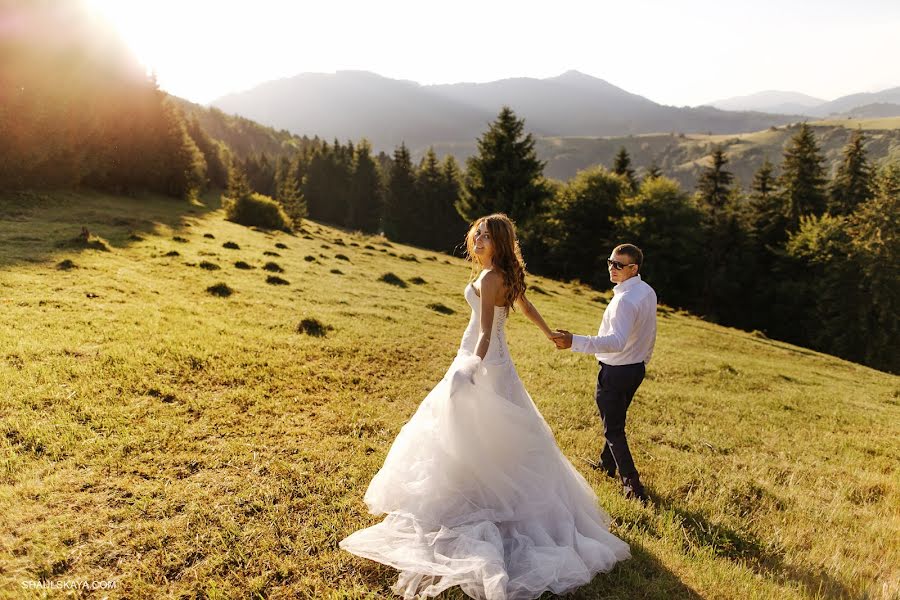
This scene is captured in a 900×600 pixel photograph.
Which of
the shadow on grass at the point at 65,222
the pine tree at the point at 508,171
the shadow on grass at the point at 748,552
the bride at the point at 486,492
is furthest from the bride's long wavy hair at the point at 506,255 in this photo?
the pine tree at the point at 508,171

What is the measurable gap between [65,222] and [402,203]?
182 feet

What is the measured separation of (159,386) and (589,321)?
18.1 m

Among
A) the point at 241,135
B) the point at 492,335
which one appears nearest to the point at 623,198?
the point at 492,335

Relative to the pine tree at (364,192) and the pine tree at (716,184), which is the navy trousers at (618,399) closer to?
the pine tree at (716,184)

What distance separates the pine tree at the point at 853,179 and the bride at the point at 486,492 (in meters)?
58.4

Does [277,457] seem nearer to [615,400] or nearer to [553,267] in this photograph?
[615,400]

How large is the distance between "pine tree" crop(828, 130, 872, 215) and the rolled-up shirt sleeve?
57.0 metres

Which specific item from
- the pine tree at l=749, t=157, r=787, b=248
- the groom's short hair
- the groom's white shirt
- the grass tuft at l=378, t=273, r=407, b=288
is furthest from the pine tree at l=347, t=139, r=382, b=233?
the groom's white shirt

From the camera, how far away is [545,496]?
4605mm

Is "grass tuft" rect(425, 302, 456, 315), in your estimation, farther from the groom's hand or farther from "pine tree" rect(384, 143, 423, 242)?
"pine tree" rect(384, 143, 423, 242)

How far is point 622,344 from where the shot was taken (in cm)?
527

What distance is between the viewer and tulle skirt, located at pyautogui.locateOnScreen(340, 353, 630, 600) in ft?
13.1

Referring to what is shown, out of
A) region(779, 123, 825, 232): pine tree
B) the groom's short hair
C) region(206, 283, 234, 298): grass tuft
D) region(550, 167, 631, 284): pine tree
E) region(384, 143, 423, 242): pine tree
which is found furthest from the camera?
region(384, 143, 423, 242): pine tree

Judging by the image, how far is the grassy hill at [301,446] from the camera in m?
4.41
